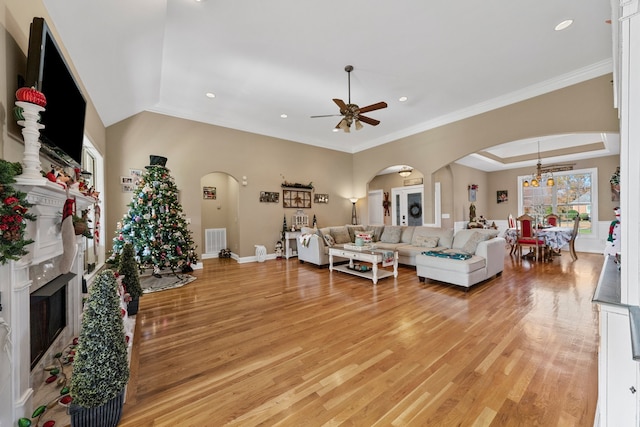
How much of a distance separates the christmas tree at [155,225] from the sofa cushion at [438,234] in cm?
469

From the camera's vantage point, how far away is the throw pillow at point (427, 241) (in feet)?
Result: 17.2

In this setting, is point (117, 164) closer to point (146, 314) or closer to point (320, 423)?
point (146, 314)

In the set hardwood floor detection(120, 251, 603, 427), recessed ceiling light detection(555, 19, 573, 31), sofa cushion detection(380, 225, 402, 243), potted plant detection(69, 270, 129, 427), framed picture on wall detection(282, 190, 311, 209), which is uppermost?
recessed ceiling light detection(555, 19, 573, 31)

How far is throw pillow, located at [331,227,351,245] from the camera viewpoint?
595 cm

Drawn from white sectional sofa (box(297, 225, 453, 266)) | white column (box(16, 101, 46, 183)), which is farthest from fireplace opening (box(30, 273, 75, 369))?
white sectional sofa (box(297, 225, 453, 266))

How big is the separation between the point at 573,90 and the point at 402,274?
412cm

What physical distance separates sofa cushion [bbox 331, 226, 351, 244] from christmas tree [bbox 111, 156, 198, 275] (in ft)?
10.1

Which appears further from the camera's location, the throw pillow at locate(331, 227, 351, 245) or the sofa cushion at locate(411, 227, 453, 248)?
the throw pillow at locate(331, 227, 351, 245)

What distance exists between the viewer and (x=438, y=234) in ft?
17.5

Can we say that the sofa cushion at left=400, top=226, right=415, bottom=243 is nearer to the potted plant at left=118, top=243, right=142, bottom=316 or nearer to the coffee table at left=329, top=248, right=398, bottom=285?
the coffee table at left=329, top=248, right=398, bottom=285

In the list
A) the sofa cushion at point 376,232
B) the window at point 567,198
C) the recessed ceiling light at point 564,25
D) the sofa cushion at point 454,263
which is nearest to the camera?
the recessed ceiling light at point 564,25

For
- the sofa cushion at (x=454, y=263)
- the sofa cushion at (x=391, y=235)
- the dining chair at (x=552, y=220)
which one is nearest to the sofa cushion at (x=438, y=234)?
the sofa cushion at (x=391, y=235)

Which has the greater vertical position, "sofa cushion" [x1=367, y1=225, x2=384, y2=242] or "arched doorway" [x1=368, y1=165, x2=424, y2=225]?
"arched doorway" [x1=368, y1=165, x2=424, y2=225]

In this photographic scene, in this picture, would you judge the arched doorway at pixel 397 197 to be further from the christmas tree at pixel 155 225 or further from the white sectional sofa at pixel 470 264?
the christmas tree at pixel 155 225
